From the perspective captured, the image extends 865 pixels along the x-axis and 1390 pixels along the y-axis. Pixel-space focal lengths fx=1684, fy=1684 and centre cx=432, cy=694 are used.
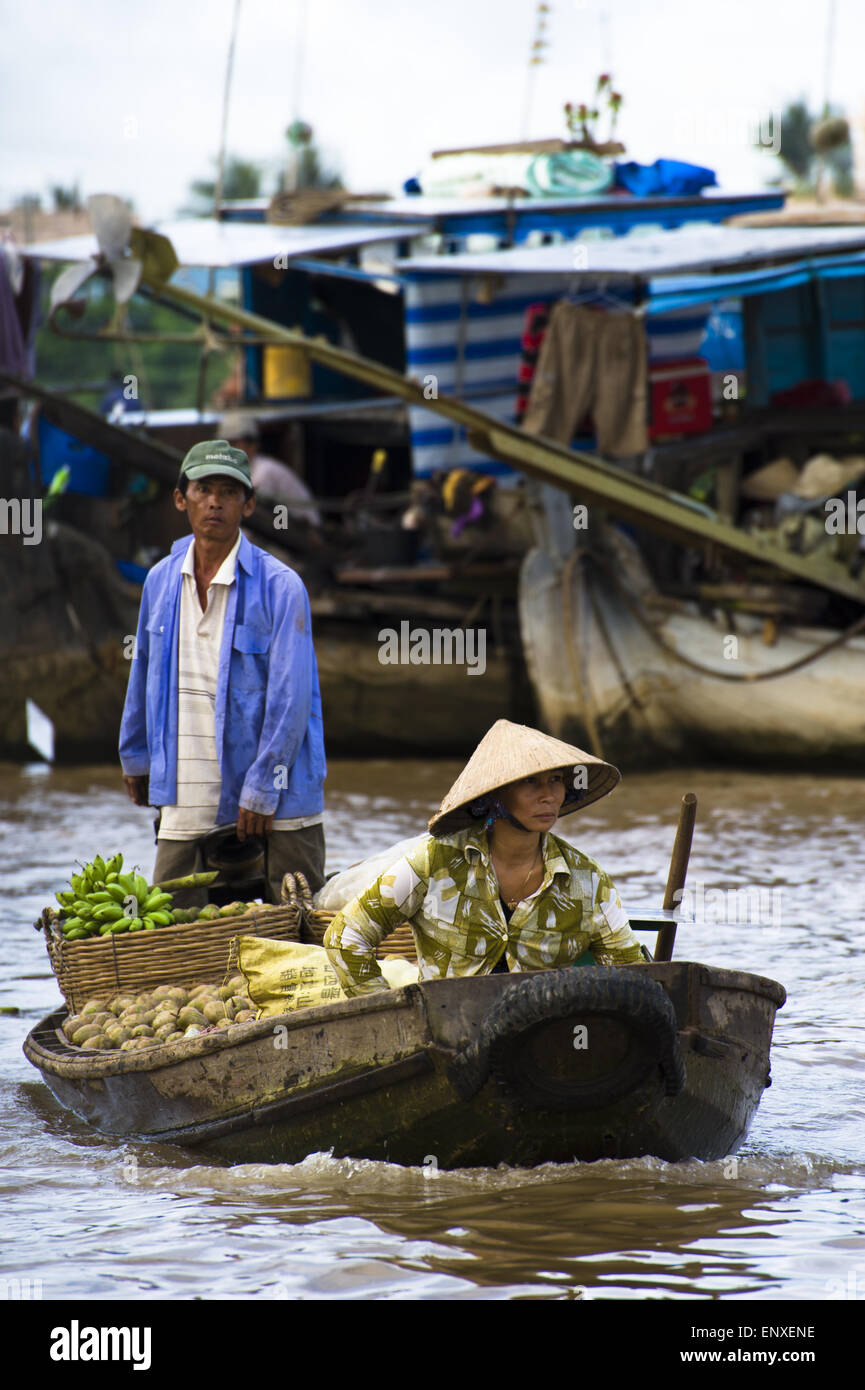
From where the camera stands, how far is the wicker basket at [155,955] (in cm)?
472

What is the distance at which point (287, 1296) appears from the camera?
336 centimetres

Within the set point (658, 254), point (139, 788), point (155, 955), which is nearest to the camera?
point (155, 955)

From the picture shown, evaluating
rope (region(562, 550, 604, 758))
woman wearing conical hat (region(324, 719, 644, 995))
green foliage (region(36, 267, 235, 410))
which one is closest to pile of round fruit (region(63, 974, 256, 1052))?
woman wearing conical hat (region(324, 719, 644, 995))

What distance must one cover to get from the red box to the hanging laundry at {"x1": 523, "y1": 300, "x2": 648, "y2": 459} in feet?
2.71

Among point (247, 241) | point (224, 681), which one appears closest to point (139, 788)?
point (224, 681)

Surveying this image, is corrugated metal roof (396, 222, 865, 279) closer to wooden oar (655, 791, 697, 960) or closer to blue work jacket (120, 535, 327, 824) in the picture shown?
blue work jacket (120, 535, 327, 824)

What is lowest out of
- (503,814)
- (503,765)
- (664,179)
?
(503,814)

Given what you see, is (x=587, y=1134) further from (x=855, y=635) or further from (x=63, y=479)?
(x=63, y=479)

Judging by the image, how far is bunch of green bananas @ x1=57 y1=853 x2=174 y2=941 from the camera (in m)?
4.75

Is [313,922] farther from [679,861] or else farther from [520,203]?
[520,203]

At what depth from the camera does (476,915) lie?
12.6ft

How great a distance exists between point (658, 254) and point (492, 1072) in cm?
760

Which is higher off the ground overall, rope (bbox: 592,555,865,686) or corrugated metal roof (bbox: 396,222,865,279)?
corrugated metal roof (bbox: 396,222,865,279)
